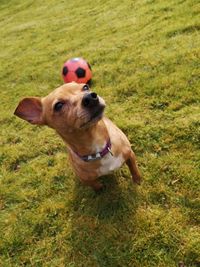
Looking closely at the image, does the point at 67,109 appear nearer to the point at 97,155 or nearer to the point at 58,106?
the point at 58,106

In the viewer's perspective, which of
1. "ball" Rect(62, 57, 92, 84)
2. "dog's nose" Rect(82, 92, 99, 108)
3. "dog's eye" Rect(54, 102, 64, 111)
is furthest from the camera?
"ball" Rect(62, 57, 92, 84)

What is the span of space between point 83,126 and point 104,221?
1.41 meters

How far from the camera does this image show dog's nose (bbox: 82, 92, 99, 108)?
3.78m

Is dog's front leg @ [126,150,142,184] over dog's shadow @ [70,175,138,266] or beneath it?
over

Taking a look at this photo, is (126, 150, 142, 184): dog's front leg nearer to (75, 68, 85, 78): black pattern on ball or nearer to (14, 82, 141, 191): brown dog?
(14, 82, 141, 191): brown dog

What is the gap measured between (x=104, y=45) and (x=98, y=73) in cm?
172

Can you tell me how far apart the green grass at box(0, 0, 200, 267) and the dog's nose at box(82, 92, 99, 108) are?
1.50 m

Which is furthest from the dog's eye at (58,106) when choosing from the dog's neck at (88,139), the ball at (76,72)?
the ball at (76,72)

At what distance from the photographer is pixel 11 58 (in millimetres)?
11312

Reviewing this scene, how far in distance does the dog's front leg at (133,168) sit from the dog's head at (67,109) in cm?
92

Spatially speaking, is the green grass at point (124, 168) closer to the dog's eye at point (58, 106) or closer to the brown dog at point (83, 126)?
the brown dog at point (83, 126)

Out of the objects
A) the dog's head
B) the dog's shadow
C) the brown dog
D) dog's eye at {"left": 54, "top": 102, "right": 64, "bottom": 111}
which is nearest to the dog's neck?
the brown dog

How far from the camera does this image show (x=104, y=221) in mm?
4582

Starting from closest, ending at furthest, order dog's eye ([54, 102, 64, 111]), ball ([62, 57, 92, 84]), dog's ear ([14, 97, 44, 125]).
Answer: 1. dog's eye ([54, 102, 64, 111])
2. dog's ear ([14, 97, 44, 125])
3. ball ([62, 57, 92, 84])
